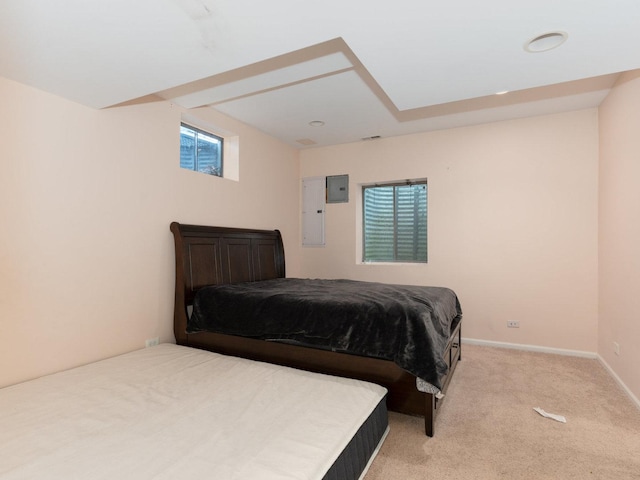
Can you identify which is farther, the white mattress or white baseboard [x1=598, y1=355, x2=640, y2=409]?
white baseboard [x1=598, y1=355, x2=640, y2=409]

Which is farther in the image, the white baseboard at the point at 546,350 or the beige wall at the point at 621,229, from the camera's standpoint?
the white baseboard at the point at 546,350

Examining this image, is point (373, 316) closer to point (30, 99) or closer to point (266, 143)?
point (30, 99)

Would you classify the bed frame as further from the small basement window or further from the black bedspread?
the small basement window

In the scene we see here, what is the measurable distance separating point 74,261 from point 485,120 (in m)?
4.41

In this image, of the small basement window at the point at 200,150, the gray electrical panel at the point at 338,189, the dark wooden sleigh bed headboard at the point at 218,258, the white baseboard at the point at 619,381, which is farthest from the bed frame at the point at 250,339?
the white baseboard at the point at 619,381

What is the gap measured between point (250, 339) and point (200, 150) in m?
2.26

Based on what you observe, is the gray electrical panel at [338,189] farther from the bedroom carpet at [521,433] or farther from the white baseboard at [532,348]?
the bedroom carpet at [521,433]

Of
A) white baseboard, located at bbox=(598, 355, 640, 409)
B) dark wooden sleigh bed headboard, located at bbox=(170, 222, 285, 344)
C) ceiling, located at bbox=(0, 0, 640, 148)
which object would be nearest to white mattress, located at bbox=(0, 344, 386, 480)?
dark wooden sleigh bed headboard, located at bbox=(170, 222, 285, 344)

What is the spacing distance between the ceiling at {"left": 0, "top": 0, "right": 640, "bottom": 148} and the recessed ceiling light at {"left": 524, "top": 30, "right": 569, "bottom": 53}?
0.07ft

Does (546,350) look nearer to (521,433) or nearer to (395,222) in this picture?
(521,433)

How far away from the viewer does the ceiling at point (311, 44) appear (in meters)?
1.50

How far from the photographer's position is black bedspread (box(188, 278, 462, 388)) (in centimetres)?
211

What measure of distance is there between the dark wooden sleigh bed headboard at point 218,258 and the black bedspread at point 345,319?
0.17m

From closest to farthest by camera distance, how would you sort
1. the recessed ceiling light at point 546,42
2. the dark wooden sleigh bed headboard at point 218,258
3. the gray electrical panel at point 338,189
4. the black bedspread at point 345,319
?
1. the recessed ceiling light at point 546,42
2. the black bedspread at point 345,319
3. the dark wooden sleigh bed headboard at point 218,258
4. the gray electrical panel at point 338,189
